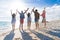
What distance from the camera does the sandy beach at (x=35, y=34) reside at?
464 cm

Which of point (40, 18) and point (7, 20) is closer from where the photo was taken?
point (7, 20)

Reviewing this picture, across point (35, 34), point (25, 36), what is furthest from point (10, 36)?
point (35, 34)

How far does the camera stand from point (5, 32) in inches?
207

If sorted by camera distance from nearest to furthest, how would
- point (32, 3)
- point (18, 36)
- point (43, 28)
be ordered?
point (18, 36) < point (32, 3) < point (43, 28)

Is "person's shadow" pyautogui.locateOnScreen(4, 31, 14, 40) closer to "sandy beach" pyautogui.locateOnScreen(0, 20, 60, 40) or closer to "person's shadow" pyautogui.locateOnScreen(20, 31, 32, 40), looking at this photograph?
"sandy beach" pyautogui.locateOnScreen(0, 20, 60, 40)

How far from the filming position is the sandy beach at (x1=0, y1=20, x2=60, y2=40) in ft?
15.2

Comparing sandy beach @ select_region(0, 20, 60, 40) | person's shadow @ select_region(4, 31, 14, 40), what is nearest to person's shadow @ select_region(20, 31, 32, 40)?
sandy beach @ select_region(0, 20, 60, 40)

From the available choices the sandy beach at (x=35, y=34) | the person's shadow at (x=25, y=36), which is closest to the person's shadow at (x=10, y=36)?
the sandy beach at (x=35, y=34)

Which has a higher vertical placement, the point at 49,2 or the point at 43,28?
the point at 49,2

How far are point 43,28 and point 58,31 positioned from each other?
421mm

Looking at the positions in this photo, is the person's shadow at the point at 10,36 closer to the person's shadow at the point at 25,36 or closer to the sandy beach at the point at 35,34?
the sandy beach at the point at 35,34

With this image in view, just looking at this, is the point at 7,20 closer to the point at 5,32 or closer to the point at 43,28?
the point at 5,32

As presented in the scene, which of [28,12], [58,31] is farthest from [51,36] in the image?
[28,12]

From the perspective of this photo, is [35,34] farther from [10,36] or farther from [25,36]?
[10,36]
